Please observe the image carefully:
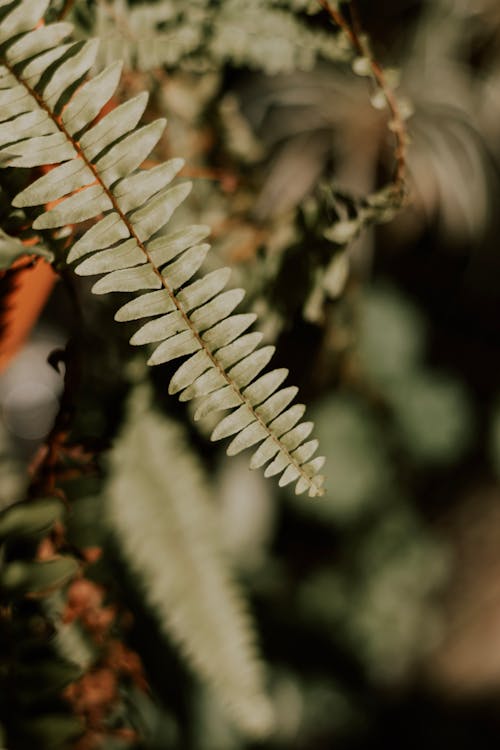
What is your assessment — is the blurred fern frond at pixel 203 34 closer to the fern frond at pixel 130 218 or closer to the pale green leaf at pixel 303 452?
the fern frond at pixel 130 218

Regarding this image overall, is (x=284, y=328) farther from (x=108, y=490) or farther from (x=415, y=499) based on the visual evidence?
(x=415, y=499)

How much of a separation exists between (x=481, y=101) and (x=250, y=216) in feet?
3.68

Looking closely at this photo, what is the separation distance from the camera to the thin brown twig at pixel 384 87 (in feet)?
1.65

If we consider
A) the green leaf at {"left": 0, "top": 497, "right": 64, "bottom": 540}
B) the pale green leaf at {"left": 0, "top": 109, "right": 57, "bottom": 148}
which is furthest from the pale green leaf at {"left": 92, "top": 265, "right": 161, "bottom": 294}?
the green leaf at {"left": 0, "top": 497, "right": 64, "bottom": 540}

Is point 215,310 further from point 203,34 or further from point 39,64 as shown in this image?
point 203,34

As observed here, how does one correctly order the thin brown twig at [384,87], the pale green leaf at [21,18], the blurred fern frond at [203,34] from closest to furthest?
the pale green leaf at [21,18]
the thin brown twig at [384,87]
the blurred fern frond at [203,34]

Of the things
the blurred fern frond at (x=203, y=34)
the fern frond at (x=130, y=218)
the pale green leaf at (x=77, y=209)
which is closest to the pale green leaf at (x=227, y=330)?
the fern frond at (x=130, y=218)

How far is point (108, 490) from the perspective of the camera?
34.1 inches

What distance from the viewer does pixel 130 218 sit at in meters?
0.43

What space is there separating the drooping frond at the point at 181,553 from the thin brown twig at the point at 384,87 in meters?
0.44

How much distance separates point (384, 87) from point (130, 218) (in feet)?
0.81

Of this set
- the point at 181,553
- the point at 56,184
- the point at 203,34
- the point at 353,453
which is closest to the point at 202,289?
the point at 56,184

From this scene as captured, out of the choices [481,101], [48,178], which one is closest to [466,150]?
[481,101]

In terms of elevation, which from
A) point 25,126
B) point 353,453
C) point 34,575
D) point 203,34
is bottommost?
point 353,453
